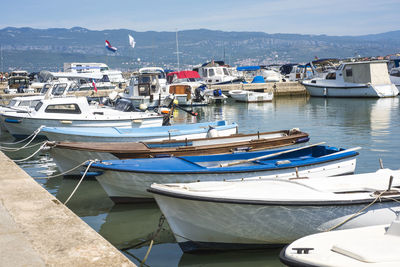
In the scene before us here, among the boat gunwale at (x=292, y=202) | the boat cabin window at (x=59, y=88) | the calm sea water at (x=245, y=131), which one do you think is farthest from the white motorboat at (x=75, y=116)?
the boat gunwale at (x=292, y=202)

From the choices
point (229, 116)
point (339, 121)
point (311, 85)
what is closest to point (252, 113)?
point (229, 116)

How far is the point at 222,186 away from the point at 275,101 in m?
34.0

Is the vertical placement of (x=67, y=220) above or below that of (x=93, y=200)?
above

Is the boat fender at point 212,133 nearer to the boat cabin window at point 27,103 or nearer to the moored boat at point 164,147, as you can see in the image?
the moored boat at point 164,147

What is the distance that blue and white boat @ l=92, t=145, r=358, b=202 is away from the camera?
29.9 ft

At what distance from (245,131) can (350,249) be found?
17.8 meters

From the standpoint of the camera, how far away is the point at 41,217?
6754 millimetres

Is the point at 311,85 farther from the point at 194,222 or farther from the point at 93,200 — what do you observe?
the point at 194,222

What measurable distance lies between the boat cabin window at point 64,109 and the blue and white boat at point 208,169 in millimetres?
8834

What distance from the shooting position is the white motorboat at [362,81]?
38062 mm

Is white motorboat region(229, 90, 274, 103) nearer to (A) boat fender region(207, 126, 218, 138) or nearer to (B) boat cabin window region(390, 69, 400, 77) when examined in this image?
(B) boat cabin window region(390, 69, 400, 77)

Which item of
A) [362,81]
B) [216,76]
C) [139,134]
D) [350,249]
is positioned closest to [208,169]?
[350,249]

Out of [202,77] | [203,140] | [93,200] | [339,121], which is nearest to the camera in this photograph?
[93,200]

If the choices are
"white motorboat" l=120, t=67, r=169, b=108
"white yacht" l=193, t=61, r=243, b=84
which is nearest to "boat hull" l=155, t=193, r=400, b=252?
"white motorboat" l=120, t=67, r=169, b=108
